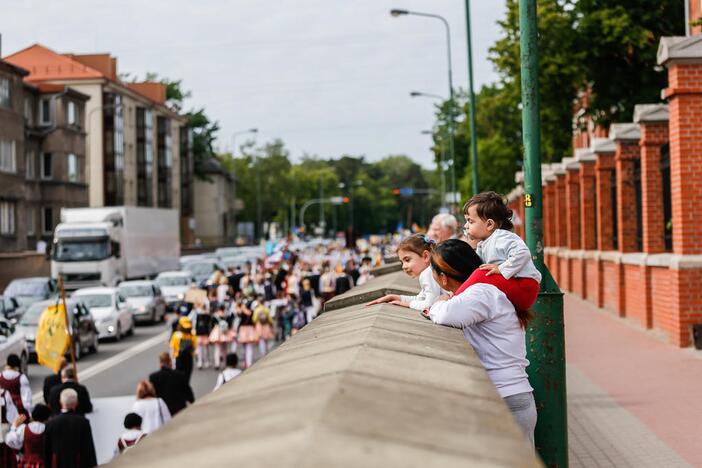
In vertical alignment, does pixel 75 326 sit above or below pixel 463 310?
below

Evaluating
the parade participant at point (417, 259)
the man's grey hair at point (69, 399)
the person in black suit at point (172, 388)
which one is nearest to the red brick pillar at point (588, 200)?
the person in black suit at point (172, 388)

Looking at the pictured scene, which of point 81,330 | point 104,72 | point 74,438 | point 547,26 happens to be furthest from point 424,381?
point 104,72

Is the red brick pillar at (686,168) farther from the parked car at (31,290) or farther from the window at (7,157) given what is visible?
the window at (7,157)

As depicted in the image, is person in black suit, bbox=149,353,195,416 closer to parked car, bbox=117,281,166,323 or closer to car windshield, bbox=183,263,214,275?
parked car, bbox=117,281,166,323

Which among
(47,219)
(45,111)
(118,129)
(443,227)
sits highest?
(118,129)

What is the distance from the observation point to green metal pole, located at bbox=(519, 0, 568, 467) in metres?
7.42

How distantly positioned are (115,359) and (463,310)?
2156 cm

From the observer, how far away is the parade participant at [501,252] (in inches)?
203

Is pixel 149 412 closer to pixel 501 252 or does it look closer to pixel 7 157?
pixel 501 252

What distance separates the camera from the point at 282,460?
206 cm

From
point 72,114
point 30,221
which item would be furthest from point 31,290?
point 72,114

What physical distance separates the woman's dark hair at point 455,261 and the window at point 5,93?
5113 centimetres

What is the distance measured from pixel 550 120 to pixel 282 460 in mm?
34880

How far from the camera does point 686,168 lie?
16.6 metres
